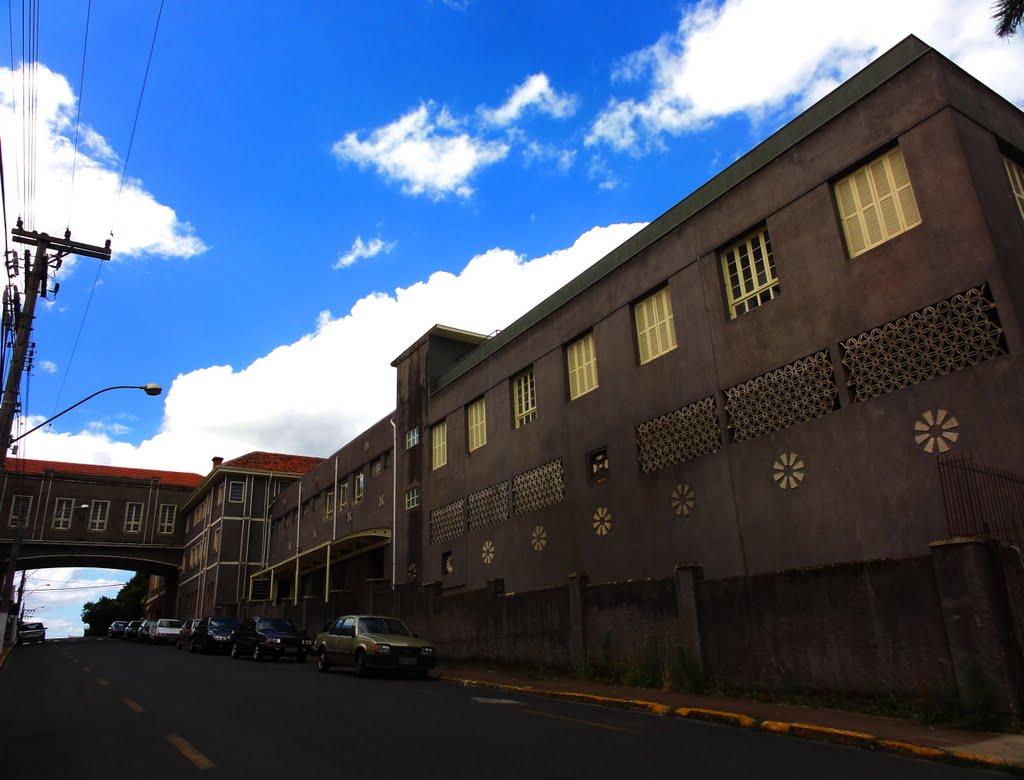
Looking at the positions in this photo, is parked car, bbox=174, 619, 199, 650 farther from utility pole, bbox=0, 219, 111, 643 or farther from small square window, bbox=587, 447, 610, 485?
small square window, bbox=587, 447, 610, 485

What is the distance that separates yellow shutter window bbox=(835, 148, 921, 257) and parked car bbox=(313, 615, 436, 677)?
12.4 metres

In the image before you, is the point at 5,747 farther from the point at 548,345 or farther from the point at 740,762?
the point at 548,345

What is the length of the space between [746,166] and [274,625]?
67.0ft

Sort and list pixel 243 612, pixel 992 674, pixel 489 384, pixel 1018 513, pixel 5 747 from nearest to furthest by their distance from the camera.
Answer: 1. pixel 5 747
2. pixel 992 674
3. pixel 1018 513
4. pixel 489 384
5. pixel 243 612

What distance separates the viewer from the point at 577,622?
15.2m

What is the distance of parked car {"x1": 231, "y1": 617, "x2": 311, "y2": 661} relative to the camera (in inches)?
920

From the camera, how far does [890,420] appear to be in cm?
1165

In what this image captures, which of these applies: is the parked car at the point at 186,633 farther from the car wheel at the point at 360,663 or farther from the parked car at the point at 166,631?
the car wheel at the point at 360,663

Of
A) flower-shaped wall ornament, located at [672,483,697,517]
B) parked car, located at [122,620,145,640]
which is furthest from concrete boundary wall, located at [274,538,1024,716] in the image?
parked car, located at [122,620,145,640]

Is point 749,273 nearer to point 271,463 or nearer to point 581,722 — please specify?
point 581,722

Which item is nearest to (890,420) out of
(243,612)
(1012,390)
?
(1012,390)

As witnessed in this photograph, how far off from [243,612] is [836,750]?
37590mm

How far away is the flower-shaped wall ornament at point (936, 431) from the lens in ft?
35.6

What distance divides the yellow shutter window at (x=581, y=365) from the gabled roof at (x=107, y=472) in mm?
45507
